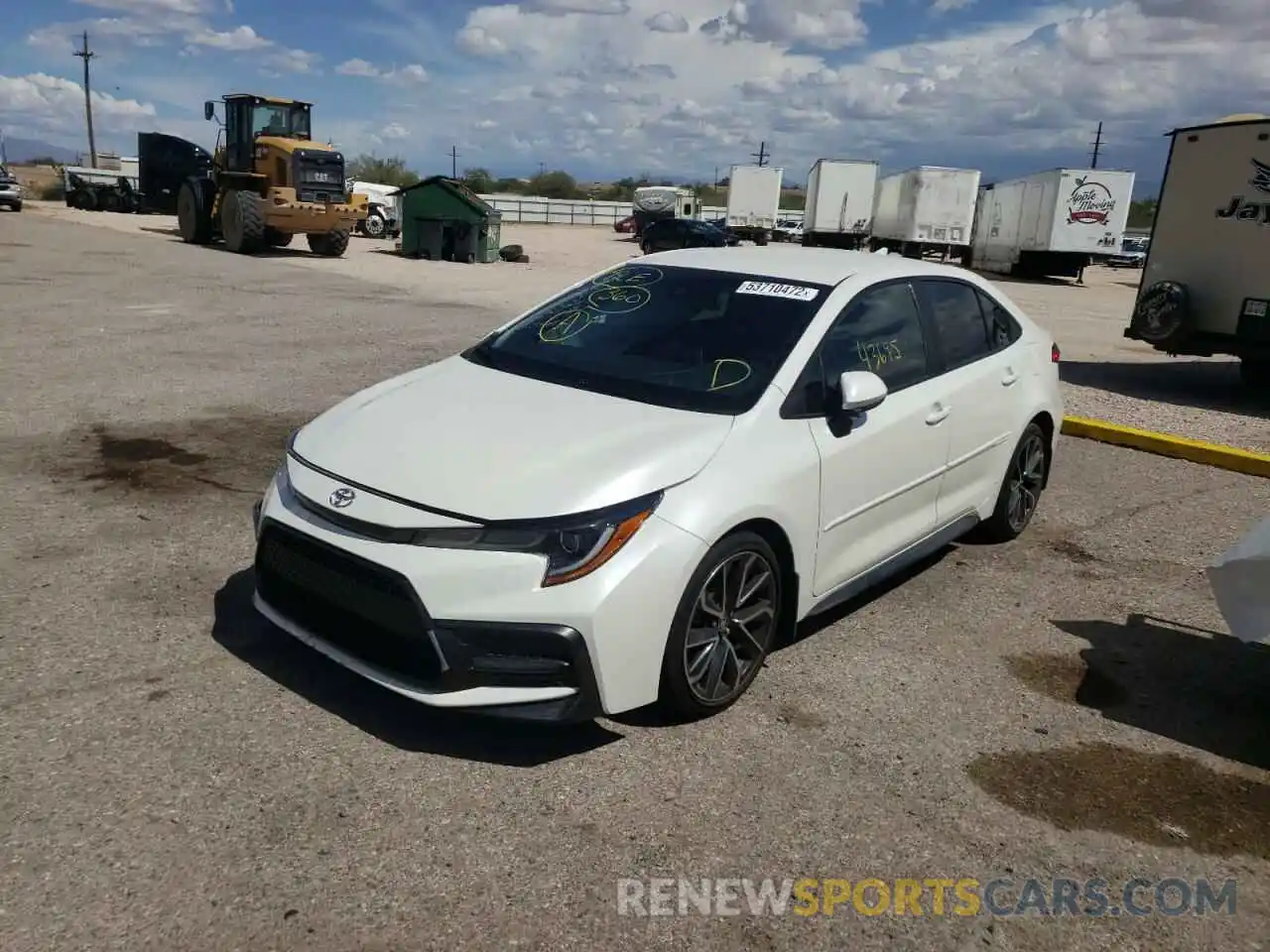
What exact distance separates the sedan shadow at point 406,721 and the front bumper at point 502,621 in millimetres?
187

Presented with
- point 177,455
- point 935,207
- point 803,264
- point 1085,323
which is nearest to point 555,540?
point 803,264

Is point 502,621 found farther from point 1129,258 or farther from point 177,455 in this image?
point 1129,258

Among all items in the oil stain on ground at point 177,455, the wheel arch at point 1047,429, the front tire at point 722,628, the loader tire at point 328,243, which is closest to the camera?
the front tire at point 722,628

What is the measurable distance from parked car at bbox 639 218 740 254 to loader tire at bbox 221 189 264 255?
1555cm

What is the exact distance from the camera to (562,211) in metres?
68.3

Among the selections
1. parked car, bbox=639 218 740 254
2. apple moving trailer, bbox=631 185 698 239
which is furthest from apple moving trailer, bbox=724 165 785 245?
apple moving trailer, bbox=631 185 698 239

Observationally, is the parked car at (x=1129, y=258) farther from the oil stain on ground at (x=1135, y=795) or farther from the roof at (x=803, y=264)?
the oil stain on ground at (x=1135, y=795)

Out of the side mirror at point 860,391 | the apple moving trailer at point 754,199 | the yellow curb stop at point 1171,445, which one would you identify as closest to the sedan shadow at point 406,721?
the side mirror at point 860,391

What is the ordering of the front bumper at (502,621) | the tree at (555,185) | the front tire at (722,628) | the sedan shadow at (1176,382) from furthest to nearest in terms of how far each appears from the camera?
the tree at (555,185), the sedan shadow at (1176,382), the front tire at (722,628), the front bumper at (502,621)

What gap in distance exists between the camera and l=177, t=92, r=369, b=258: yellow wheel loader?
2253cm

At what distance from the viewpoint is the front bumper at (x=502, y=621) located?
3066 millimetres

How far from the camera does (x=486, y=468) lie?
3.35m

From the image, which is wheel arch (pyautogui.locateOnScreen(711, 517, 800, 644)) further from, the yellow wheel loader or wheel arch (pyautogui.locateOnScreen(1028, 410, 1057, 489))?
the yellow wheel loader

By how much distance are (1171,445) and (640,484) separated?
6.21m
